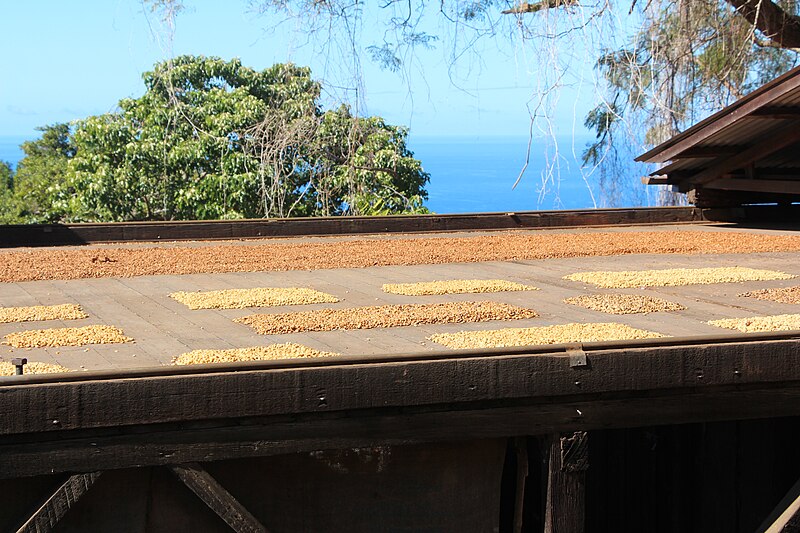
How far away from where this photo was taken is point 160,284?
18.8ft

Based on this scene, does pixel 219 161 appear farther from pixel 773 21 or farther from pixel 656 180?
pixel 773 21

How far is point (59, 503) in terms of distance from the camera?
3.12 meters

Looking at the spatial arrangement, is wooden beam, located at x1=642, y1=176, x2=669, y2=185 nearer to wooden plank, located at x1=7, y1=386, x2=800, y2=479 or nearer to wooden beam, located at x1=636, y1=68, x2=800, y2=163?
wooden beam, located at x1=636, y1=68, x2=800, y2=163

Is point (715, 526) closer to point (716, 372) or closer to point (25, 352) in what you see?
point (716, 372)

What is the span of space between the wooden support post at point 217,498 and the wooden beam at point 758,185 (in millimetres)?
7694

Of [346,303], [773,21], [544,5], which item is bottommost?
[346,303]

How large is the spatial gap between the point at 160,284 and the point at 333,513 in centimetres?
243

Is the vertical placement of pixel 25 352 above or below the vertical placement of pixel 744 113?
below

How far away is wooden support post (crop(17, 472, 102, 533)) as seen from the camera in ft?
10.2

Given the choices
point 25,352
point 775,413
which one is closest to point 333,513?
point 25,352

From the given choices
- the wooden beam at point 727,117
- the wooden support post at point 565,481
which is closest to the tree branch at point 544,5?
the wooden beam at point 727,117

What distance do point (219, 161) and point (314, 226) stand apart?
25.1 feet

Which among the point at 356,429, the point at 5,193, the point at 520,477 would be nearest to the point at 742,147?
the point at 520,477

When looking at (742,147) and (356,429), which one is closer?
(356,429)
